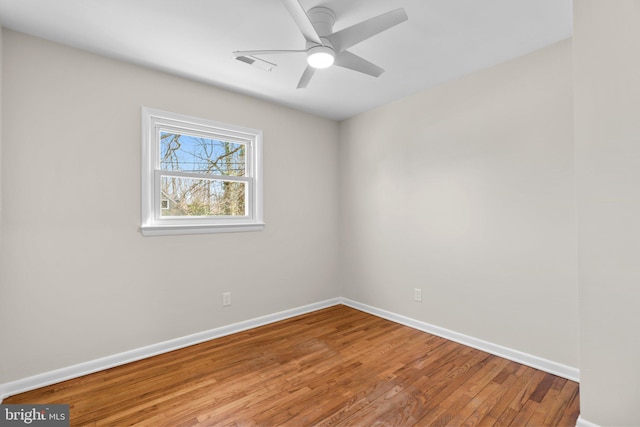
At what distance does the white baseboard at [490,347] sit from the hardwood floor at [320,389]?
77mm

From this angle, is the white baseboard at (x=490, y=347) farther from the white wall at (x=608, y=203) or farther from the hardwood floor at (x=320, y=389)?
the white wall at (x=608, y=203)

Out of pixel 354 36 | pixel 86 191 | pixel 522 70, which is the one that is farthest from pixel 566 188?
pixel 86 191

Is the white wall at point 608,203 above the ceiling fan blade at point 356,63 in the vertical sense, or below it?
below

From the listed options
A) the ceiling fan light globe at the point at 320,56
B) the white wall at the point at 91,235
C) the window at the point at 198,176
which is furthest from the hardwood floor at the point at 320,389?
the ceiling fan light globe at the point at 320,56

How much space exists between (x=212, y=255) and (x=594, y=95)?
303 cm

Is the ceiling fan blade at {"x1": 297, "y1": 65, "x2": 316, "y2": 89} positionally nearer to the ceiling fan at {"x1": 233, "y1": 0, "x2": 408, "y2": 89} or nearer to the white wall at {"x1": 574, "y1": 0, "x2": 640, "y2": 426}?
the ceiling fan at {"x1": 233, "y1": 0, "x2": 408, "y2": 89}

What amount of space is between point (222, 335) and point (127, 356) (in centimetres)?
80

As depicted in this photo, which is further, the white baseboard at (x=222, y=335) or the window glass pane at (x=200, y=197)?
the window glass pane at (x=200, y=197)

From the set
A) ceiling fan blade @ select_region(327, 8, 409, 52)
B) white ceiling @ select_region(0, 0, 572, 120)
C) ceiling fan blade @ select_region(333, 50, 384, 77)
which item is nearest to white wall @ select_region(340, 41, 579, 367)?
white ceiling @ select_region(0, 0, 572, 120)

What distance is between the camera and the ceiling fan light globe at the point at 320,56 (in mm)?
1785

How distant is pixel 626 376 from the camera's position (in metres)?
1.51

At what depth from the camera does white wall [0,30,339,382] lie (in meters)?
2.06

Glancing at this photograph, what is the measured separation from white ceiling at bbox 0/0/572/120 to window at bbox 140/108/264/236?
48cm

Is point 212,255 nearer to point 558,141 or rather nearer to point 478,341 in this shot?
point 478,341
